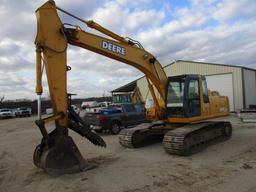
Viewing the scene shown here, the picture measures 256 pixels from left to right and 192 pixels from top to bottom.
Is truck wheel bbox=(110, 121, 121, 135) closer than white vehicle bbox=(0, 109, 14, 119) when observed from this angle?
Yes

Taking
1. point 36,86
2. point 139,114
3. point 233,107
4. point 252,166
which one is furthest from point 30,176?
point 233,107

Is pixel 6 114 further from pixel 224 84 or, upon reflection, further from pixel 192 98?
pixel 192 98

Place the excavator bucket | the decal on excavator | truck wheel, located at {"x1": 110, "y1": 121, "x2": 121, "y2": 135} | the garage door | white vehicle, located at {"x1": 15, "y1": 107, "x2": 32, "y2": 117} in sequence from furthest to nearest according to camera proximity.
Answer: white vehicle, located at {"x1": 15, "y1": 107, "x2": 32, "y2": 117} → the garage door → truck wheel, located at {"x1": 110, "y1": 121, "x2": 121, "y2": 135} → the decal on excavator → the excavator bucket

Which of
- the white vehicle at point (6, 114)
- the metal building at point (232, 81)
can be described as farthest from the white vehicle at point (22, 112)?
the metal building at point (232, 81)

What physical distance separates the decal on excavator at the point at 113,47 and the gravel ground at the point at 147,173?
3.45 m

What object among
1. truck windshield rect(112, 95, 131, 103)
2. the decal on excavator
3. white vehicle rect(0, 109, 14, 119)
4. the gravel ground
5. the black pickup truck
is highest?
the decal on excavator

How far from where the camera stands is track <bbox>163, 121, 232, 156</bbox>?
10.9m

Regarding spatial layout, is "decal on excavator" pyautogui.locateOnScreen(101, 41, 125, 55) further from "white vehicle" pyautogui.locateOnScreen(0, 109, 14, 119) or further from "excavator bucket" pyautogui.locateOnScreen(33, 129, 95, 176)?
"white vehicle" pyautogui.locateOnScreen(0, 109, 14, 119)

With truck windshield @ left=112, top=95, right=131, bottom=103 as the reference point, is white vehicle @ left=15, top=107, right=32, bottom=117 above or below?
below

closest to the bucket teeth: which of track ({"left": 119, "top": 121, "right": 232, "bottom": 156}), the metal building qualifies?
track ({"left": 119, "top": 121, "right": 232, "bottom": 156})

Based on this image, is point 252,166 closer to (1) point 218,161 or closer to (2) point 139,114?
(1) point 218,161

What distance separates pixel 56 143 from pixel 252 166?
5.26 meters

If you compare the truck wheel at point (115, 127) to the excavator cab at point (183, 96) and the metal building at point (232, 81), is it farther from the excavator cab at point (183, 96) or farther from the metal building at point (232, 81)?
the metal building at point (232, 81)

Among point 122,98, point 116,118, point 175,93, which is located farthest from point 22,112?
point 175,93
